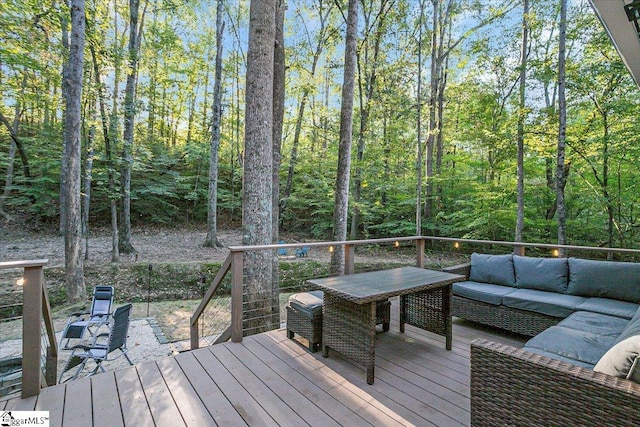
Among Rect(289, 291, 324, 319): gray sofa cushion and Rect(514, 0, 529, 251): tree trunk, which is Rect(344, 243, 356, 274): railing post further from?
Rect(514, 0, 529, 251): tree trunk

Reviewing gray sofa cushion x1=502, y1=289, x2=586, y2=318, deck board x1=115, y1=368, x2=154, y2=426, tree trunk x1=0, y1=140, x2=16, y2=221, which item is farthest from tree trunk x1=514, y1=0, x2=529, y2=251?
tree trunk x1=0, y1=140, x2=16, y2=221

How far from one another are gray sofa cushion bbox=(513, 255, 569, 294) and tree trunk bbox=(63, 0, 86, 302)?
315 inches

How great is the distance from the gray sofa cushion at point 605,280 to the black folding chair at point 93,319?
6.53 metres

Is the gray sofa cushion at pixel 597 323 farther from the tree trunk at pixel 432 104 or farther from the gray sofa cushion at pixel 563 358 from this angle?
the tree trunk at pixel 432 104

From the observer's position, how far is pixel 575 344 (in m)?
2.07

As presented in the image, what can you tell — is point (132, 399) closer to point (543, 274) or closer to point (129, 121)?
point (543, 274)

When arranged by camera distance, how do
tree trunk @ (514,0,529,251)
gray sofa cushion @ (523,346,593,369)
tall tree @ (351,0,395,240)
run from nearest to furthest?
gray sofa cushion @ (523,346,593,369) → tree trunk @ (514,0,529,251) → tall tree @ (351,0,395,240)

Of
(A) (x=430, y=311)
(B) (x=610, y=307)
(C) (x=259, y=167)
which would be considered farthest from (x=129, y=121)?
(B) (x=610, y=307)

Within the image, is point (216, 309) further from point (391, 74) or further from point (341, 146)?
point (391, 74)

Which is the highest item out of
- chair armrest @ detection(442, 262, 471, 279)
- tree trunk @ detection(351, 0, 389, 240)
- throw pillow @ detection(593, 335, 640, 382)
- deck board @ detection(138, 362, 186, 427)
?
tree trunk @ detection(351, 0, 389, 240)

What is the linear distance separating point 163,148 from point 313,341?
46.7 ft

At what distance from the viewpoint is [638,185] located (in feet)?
23.0

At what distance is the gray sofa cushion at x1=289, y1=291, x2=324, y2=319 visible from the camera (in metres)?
2.89

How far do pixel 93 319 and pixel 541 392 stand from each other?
622cm
